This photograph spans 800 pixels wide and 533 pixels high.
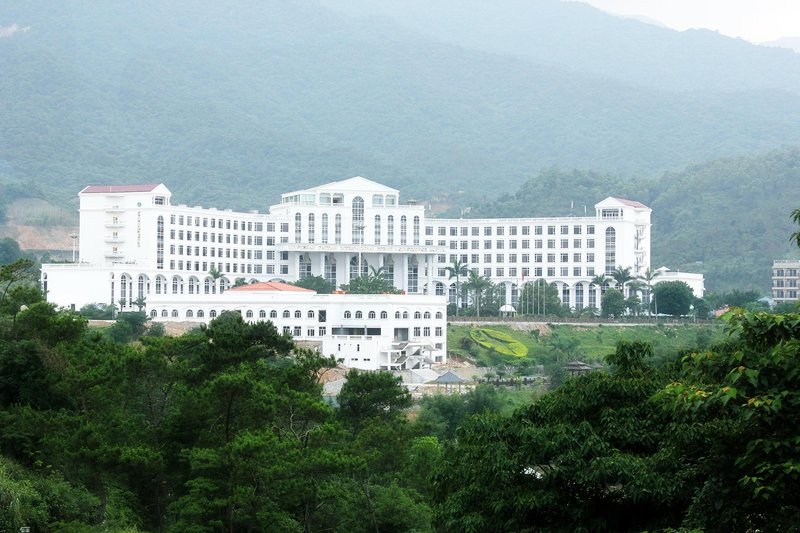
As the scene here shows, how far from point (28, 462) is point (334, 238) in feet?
262

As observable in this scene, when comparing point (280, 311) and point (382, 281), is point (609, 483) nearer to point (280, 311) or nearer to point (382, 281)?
point (280, 311)

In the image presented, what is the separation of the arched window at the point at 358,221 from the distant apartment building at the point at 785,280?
56.5 meters

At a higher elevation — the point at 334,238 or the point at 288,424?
the point at 334,238

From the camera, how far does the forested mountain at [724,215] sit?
176 metres

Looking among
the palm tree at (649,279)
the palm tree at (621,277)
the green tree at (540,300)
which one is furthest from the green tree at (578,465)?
the palm tree at (649,279)

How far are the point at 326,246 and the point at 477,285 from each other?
1258 centimetres

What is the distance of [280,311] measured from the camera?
98438 mm

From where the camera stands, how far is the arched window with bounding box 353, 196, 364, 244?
4660 inches

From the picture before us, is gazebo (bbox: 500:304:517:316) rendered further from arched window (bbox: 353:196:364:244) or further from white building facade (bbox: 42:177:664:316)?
arched window (bbox: 353:196:364:244)

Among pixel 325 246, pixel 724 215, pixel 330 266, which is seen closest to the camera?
pixel 325 246

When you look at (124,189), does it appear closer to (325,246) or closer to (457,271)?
(325,246)

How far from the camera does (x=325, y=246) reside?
11638cm

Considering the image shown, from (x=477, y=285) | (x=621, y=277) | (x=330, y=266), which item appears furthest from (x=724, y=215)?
(x=330, y=266)

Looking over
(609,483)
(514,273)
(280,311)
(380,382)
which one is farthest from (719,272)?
(609,483)
